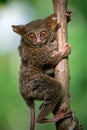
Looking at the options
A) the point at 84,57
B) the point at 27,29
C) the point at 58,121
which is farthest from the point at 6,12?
the point at 58,121

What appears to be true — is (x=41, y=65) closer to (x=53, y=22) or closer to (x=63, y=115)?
(x=53, y=22)

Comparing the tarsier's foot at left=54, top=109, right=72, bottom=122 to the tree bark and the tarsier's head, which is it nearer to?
the tree bark

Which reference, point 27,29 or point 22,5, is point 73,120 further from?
point 22,5

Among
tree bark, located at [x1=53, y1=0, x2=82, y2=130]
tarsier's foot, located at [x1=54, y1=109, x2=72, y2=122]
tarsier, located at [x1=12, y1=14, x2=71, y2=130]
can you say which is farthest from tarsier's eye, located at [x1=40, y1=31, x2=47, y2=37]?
tarsier's foot, located at [x1=54, y1=109, x2=72, y2=122]

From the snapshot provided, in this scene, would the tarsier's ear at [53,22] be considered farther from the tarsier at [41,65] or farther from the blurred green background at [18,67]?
the blurred green background at [18,67]

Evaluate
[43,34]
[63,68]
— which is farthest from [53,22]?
[63,68]

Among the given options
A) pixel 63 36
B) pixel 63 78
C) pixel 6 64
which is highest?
pixel 63 36

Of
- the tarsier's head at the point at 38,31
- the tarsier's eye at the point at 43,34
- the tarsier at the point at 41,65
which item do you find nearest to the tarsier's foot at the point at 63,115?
the tarsier at the point at 41,65
